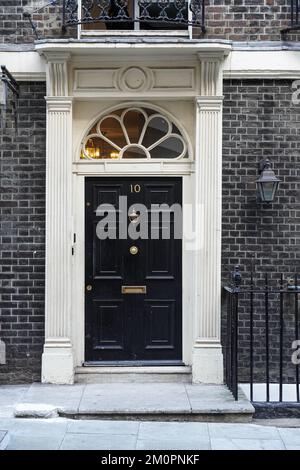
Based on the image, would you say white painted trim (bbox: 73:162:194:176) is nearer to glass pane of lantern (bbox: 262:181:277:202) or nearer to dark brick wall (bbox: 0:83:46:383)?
dark brick wall (bbox: 0:83:46:383)

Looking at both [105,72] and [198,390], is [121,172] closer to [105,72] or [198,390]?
[105,72]

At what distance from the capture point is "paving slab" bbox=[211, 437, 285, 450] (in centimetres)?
659

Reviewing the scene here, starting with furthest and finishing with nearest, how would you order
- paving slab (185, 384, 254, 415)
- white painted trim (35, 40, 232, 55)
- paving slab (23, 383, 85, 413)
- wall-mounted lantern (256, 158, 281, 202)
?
wall-mounted lantern (256, 158, 281, 202)
white painted trim (35, 40, 232, 55)
paving slab (23, 383, 85, 413)
paving slab (185, 384, 254, 415)

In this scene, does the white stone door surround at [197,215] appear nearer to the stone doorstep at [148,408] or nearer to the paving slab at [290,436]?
the stone doorstep at [148,408]

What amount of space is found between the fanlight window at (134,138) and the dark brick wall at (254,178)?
0.68 meters

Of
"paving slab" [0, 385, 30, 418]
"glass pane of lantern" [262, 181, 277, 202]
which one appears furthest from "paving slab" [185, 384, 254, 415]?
"glass pane of lantern" [262, 181, 277, 202]

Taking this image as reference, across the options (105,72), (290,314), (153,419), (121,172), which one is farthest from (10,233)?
(290,314)

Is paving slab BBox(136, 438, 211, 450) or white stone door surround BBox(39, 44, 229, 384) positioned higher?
white stone door surround BBox(39, 44, 229, 384)

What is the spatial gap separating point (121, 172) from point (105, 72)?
117 cm

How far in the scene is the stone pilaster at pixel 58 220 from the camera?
27.8ft

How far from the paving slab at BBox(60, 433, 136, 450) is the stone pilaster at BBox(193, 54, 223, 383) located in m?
1.84

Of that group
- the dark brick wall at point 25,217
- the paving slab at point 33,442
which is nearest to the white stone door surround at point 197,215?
the dark brick wall at point 25,217

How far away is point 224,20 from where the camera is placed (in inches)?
339

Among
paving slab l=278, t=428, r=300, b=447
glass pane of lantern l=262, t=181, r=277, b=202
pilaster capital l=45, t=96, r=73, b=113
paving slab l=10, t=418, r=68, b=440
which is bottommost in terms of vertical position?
paving slab l=278, t=428, r=300, b=447
